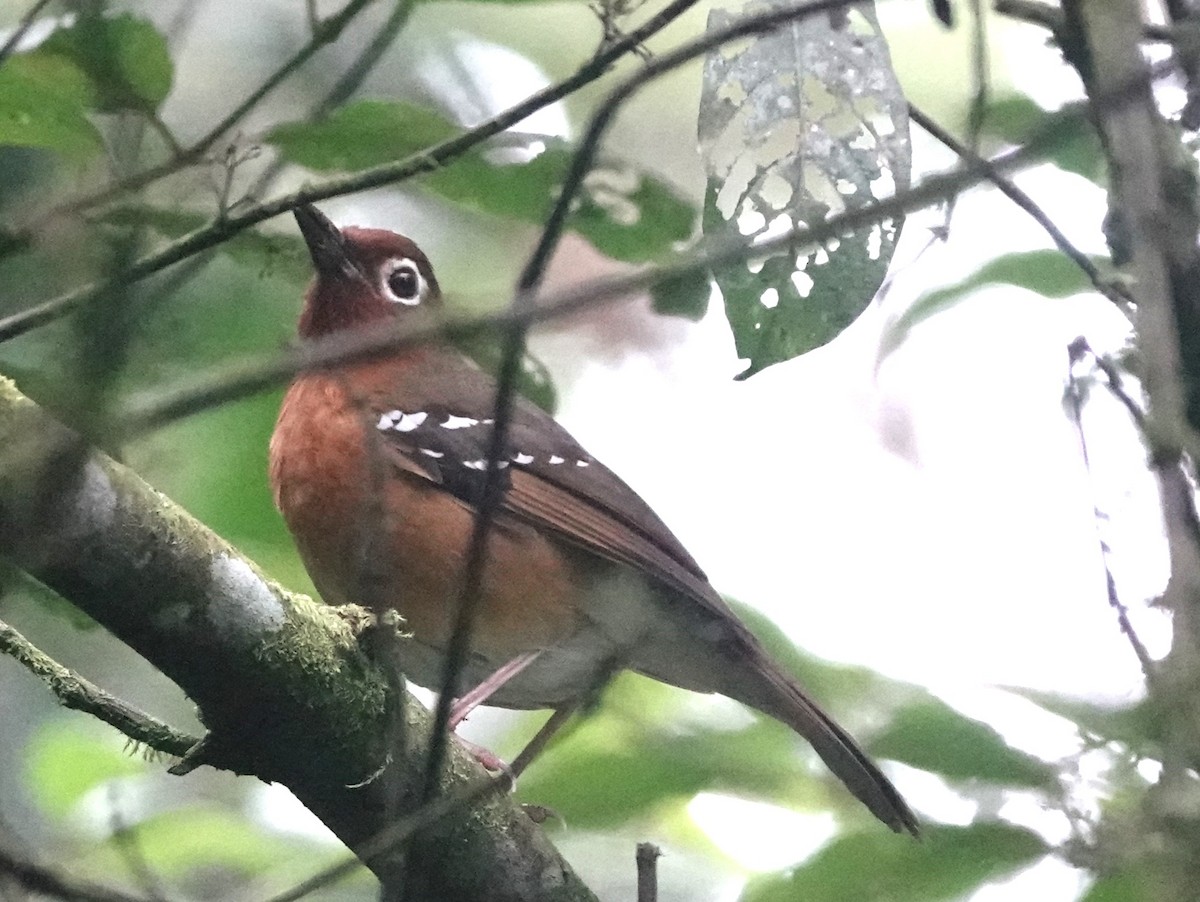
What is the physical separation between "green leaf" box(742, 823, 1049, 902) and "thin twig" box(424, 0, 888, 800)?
0.60 m

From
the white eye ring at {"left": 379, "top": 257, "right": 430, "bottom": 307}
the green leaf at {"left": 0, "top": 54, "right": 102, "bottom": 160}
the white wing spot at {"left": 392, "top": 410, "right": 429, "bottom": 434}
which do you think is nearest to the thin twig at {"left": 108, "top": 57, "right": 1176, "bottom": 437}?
the green leaf at {"left": 0, "top": 54, "right": 102, "bottom": 160}

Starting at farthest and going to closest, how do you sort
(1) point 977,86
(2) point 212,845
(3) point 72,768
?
(3) point 72,768
(2) point 212,845
(1) point 977,86

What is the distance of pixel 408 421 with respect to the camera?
143 inches

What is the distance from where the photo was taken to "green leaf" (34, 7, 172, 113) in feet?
Answer: 7.57

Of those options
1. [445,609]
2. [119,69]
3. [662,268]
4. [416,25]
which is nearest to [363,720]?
[445,609]

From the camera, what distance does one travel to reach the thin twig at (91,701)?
8.80 ft

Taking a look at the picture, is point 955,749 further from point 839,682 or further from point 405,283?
point 405,283

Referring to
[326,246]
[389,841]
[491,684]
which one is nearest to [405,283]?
[326,246]

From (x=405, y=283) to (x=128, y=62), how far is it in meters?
1.82

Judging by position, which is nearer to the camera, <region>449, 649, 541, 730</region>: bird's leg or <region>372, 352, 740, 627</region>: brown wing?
<region>449, 649, 541, 730</region>: bird's leg

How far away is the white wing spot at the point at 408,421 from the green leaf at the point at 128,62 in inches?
51.0

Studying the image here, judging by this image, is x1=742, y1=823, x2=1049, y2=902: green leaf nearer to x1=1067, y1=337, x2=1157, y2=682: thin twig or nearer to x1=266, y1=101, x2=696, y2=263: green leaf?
x1=1067, y1=337, x2=1157, y2=682: thin twig

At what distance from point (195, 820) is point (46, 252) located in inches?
64.0

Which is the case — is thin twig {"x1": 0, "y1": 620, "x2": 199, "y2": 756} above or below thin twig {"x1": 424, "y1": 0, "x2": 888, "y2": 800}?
above
